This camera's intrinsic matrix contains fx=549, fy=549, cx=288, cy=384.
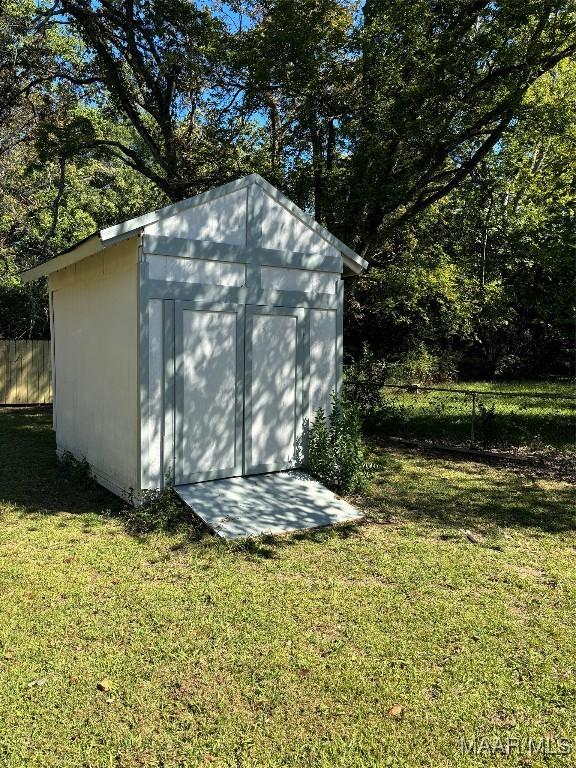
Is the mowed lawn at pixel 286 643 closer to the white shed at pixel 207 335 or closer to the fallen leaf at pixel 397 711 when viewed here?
the fallen leaf at pixel 397 711

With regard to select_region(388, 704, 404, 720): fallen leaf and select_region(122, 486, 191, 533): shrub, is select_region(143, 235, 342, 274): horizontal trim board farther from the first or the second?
select_region(388, 704, 404, 720): fallen leaf

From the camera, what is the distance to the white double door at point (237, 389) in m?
6.14

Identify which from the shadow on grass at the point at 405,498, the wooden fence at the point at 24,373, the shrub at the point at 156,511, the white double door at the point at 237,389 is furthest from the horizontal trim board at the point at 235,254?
the wooden fence at the point at 24,373

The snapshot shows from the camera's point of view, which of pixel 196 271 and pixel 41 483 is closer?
pixel 196 271

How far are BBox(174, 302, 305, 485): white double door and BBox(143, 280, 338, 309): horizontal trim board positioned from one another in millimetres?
87

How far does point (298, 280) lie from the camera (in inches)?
275

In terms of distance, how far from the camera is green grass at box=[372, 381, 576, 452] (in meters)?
9.72

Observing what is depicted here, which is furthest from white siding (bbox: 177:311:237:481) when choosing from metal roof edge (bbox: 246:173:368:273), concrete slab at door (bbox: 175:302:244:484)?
metal roof edge (bbox: 246:173:368:273)

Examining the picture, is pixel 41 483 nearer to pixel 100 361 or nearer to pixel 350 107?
pixel 100 361

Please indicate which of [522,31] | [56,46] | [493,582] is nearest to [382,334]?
[522,31]

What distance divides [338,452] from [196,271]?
2.77 metres

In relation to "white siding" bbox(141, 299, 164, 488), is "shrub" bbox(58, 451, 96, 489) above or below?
below

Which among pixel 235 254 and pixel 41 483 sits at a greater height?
pixel 235 254

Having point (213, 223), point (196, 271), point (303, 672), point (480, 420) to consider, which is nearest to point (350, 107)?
point (213, 223)
